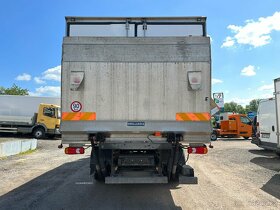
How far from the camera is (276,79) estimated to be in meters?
12.2

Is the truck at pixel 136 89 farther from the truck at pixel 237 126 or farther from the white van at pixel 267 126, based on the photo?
the truck at pixel 237 126

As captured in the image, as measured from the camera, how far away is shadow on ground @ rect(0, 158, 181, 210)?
6.48 meters

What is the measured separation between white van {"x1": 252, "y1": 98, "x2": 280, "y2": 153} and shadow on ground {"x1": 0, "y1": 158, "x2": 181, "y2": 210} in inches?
293

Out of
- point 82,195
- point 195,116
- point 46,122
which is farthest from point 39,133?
point 195,116

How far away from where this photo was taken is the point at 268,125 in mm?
14578

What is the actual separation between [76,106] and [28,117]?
2308 centimetres

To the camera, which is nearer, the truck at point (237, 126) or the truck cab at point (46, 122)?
the truck cab at point (46, 122)

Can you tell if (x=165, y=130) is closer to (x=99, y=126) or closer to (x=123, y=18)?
(x=99, y=126)

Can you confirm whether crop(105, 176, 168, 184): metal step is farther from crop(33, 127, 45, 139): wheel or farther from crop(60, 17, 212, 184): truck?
crop(33, 127, 45, 139): wheel

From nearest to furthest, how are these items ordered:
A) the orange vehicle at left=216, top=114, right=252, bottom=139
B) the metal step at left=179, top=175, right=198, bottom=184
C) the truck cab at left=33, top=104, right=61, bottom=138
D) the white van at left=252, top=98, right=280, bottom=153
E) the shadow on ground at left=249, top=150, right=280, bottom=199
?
the metal step at left=179, top=175, right=198, bottom=184 < the shadow on ground at left=249, top=150, right=280, bottom=199 < the white van at left=252, top=98, right=280, bottom=153 < the truck cab at left=33, top=104, right=61, bottom=138 < the orange vehicle at left=216, top=114, right=252, bottom=139

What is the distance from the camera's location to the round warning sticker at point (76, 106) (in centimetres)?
640

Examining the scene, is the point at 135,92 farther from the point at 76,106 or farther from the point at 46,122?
the point at 46,122

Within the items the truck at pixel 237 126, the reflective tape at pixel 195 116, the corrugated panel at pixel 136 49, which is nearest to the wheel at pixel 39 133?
the truck at pixel 237 126

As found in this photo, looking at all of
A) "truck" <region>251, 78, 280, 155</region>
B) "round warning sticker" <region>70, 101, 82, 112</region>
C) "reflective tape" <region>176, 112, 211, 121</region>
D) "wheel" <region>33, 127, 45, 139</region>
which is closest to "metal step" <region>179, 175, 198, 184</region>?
"reflective tape" <region>176, 112, 211, 121</region>
